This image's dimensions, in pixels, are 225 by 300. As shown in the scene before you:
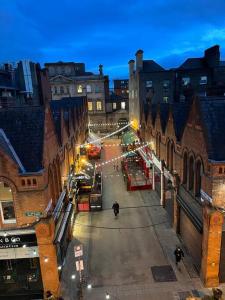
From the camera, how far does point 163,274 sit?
1341cm

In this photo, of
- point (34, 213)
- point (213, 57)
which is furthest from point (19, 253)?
point (213, 57)

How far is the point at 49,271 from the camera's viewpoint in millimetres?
12336

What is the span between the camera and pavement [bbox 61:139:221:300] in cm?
1234

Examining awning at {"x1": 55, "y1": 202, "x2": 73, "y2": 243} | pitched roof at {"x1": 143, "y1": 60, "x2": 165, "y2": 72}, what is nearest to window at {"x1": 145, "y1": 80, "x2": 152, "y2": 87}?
pitched roof at {"x1": 143, "y1": 60, "x2": 165, "y2": 72}

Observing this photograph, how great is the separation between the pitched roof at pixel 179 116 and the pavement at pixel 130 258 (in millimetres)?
7620

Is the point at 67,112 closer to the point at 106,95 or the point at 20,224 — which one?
the point at 20,224

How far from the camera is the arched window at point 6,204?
12.1m

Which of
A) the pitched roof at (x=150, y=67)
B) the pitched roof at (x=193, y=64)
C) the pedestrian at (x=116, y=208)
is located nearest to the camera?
the pedestrian at (x=116, y=208)

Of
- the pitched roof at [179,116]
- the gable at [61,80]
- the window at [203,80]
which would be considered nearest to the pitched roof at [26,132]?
the pitched roof at [179,116]

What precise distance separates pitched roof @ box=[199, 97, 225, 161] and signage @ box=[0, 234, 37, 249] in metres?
10.1

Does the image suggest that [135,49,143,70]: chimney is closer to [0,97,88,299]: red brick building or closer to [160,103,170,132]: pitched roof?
[160,103,170,132]: pitched roof

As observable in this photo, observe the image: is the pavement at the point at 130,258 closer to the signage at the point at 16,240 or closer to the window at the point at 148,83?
the signage at the point at 16,240

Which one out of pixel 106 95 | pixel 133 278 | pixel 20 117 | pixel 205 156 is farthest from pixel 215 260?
pixel 106 95

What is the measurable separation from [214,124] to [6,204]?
1192cm
